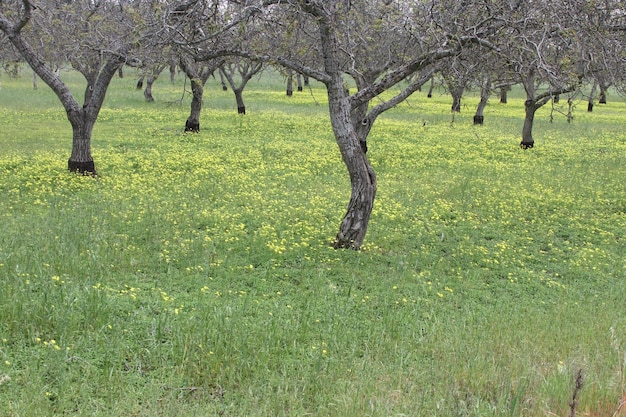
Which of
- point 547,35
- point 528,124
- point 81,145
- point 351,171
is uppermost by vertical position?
point 547,35

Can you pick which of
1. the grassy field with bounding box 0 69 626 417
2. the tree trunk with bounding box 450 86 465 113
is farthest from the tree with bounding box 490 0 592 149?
the grassy field with bounding box 0 69 626 417

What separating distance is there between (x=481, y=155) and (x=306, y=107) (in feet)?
62.1

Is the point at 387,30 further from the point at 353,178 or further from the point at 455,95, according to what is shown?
the point at 455,95

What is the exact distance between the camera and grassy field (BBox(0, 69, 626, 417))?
15.6 ft

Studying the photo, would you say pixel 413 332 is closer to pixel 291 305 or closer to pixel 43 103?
pixel 291 305

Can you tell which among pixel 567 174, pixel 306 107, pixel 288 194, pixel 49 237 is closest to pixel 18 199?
pixel 49 237

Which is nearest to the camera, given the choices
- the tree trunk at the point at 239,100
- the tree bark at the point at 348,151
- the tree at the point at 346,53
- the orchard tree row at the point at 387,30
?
the orchard tree row at the point at 387,30

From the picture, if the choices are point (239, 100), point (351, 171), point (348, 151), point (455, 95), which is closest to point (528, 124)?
point (455, 95)

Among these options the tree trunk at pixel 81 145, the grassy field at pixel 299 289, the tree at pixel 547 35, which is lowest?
the grassy field at pixel 299 289

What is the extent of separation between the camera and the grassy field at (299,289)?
15.6 ft

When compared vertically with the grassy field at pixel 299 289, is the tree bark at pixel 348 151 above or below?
above

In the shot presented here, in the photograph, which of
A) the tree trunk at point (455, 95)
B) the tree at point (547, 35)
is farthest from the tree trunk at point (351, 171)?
the tree at point (547, 35)

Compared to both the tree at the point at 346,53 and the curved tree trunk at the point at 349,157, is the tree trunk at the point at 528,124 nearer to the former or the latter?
the tree at the point at 346,53

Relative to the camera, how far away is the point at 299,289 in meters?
7.71
